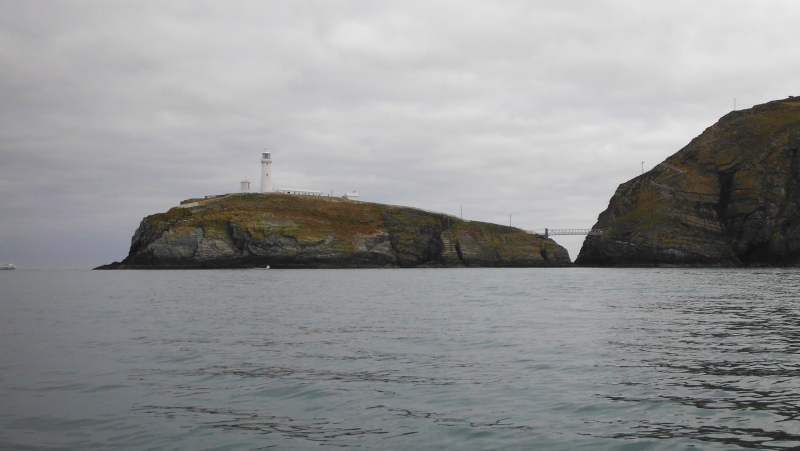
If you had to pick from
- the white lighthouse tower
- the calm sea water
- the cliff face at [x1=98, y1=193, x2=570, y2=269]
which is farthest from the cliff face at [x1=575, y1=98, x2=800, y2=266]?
the calm sea water

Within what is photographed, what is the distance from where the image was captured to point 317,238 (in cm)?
12238

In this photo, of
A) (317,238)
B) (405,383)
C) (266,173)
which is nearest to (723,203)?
(317,238)

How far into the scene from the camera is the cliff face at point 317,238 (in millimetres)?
115438

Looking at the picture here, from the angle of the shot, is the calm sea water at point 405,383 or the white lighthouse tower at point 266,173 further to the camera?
the white lighthouse tower at point 266,173

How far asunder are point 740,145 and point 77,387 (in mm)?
129318

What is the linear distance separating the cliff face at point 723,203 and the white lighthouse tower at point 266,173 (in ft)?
280

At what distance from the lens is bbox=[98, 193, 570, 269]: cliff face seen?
11544 centimetres

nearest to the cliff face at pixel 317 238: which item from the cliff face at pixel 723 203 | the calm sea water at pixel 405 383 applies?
the cliff face at pixel 723 203

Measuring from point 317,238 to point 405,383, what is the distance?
368 ft

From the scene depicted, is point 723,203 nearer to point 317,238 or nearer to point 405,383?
point 317,238

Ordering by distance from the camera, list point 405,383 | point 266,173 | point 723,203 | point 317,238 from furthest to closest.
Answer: point 266,173
point 317,238
point 723,203
point 405,383

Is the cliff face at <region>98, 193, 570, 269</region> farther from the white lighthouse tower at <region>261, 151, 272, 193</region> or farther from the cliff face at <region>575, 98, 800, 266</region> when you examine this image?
the cliff face at <region>575, 98, 800, 266</region>

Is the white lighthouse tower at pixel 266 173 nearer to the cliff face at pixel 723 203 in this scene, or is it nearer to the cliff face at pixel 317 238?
the cliff face at pixel 317 238

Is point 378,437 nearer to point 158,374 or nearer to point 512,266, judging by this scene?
point 158,374
